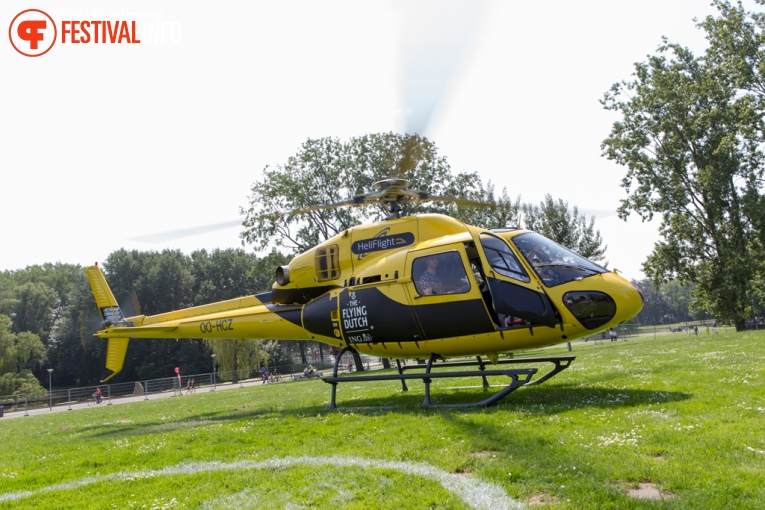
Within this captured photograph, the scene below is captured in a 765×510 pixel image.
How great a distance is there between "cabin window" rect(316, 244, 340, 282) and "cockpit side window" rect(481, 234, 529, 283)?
13.2 feet

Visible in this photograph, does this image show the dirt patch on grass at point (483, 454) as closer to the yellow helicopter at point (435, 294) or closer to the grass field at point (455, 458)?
the grass field at point (455, 458)

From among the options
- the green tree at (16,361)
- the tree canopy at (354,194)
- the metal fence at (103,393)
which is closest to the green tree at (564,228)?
the tree canopy at (354,194)

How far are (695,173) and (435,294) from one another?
37435 mm

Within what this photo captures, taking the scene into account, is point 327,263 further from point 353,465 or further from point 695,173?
point 695,173

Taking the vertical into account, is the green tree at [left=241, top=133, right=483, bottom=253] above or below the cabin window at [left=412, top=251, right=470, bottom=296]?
above

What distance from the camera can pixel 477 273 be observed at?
425 inches

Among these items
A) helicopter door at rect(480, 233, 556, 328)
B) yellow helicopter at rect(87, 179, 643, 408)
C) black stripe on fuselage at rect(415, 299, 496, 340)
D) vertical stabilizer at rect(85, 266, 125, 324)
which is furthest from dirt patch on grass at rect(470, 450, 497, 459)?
vertical stabilizer at rect(85, 266, 125, 324)

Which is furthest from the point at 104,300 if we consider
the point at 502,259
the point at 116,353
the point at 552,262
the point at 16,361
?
the point at 16,361

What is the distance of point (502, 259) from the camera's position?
34.1 ft

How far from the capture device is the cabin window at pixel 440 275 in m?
10.8

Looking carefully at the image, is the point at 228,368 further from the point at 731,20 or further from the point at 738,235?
the point at 731,20

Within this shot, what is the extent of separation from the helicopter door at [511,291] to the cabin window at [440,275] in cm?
57

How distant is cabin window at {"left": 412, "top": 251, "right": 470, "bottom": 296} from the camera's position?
10.8m

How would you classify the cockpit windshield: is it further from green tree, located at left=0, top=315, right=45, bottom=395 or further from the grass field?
green tree, located at left=0, top=315, right=45, bottom=395
